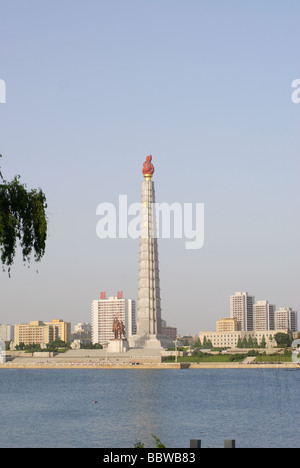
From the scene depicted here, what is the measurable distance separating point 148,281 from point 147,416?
100 metres

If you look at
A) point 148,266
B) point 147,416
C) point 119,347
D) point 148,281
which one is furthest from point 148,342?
point 147,416

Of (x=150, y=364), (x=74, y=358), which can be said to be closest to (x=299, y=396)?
(x=150, y=364)

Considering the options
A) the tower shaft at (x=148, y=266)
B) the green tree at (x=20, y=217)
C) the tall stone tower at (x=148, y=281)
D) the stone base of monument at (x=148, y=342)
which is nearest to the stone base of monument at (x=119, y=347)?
the stone base of monument at (x=148, y=342)

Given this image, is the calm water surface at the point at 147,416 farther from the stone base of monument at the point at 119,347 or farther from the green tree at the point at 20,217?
the stone base of monument at the point at 119,347

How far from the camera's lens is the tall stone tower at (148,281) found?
15288cm

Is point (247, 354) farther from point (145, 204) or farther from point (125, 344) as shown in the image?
point (145, 204)

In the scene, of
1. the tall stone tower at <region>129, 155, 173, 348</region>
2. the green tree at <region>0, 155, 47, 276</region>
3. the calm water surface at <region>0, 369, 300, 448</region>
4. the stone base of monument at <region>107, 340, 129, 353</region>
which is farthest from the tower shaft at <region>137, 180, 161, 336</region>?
the green tree at <region>0, 155, 47, 276</region>

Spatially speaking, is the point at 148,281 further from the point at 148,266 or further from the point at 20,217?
the point at 20,217

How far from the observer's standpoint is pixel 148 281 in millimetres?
152875

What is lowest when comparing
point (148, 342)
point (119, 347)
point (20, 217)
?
point (119, 347)

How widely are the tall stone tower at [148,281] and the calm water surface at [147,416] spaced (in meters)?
67.6

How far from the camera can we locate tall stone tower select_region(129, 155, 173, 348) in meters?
153
